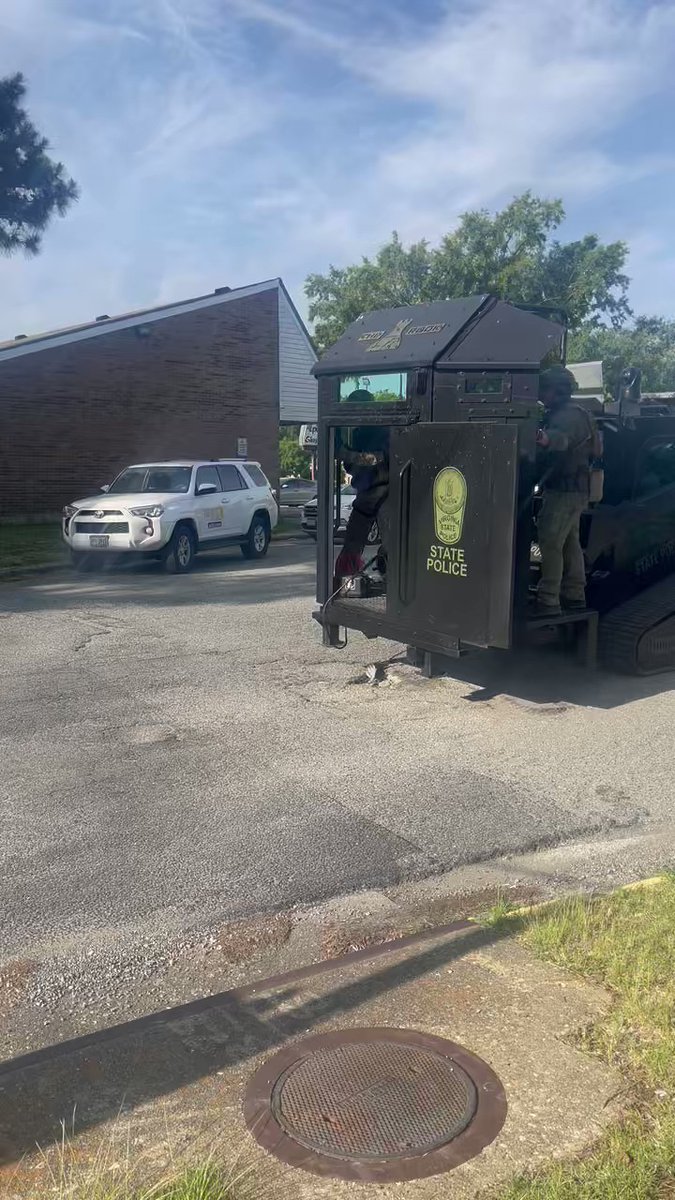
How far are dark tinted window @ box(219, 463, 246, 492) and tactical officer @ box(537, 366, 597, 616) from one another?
10.1 metres

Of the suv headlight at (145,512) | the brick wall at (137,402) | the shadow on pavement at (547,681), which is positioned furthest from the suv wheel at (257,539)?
the shadow on pavement at (547,681)

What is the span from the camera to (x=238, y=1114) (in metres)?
3.17

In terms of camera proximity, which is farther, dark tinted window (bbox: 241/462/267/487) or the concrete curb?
dark tinted window (bbox: 241/462/267/487)

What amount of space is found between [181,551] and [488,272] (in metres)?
33.0

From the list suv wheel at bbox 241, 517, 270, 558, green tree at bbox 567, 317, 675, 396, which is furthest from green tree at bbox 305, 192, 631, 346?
suv wheel at bbox 241, 517, 270, 558

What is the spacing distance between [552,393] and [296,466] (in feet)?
133

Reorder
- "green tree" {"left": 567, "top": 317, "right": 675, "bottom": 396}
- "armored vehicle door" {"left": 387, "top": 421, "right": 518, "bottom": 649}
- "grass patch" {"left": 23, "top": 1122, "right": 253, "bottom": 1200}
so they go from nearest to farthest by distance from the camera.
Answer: "grass patch" {"left": 23, "top": 1122, "right": 253, "bottom": 1200}, "armored vehicle door" {"left": 387, "top": 421, "right": 518, "bottom": 649}, "green tree" {"left": 567, "top": 317, "right": 675, "bottom": 396}

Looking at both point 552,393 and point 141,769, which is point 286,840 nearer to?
point 141,769

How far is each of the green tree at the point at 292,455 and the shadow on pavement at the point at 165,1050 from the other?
42.2 m

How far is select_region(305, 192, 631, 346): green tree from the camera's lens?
148 feet

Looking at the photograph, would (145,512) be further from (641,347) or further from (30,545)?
(641,347)

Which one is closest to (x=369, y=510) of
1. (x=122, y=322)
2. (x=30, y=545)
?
(x=30, y=545)

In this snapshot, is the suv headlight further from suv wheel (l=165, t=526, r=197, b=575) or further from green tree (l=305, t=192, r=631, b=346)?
green tree (l=305, t=192, r=631, b=346)

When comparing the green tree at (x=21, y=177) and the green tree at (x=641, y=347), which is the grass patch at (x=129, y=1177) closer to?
the green tree at (x=21, y=177)
